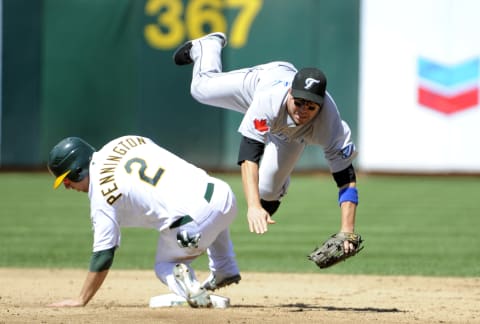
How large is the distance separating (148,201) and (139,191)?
3.4 inches

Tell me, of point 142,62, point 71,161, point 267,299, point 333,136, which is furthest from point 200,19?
point 71,161

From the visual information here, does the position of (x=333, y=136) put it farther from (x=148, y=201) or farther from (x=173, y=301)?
(x=173, y=301)

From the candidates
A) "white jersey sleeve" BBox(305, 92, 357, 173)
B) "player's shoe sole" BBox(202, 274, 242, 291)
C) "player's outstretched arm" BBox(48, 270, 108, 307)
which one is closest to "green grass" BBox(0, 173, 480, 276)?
"player's shoe sole" BBox(202, 274, 242, 291)

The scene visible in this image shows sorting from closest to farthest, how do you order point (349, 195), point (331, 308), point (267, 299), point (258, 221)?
point (258, 221), point (349, 195), point (331, 308), point (267, 299)

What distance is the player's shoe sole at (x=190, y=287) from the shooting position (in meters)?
6.04

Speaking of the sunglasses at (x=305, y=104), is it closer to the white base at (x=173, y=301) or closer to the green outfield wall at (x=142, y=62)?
the white base at (x=173, y=301)

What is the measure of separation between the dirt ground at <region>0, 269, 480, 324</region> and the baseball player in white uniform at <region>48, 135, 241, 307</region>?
0.25 metres

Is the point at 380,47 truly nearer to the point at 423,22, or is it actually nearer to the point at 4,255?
the point at 423,22

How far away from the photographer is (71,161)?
595 cm

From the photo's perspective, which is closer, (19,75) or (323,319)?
(323,319)

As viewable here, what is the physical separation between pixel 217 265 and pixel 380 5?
13141 millimetres

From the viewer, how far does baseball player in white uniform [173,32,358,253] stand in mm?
6000

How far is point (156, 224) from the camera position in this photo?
6.03m

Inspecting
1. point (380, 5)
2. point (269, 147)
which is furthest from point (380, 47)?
point (269, 147)
